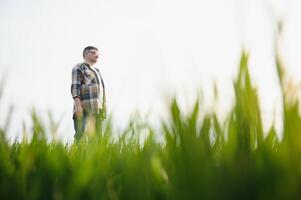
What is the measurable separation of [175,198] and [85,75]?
437cm

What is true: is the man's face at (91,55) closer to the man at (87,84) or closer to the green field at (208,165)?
the man at (87,84)

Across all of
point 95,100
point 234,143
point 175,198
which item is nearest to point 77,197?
point 175,198

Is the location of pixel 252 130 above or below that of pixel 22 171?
above

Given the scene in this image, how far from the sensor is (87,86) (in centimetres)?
505

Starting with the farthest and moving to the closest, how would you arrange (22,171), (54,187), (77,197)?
(22,171) → (54,187) → (77,197)

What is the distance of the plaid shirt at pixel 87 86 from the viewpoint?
4934 mm

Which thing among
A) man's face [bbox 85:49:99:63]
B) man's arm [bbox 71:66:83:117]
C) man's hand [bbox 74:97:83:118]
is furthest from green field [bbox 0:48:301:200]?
man's face [bbox 85:49:99:63]

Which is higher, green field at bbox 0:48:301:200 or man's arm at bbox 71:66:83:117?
man's arm at bbox 71:66:83:117

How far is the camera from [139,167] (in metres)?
0.83

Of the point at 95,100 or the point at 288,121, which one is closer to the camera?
the point at 288,121

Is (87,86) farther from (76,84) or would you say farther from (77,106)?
(77,106)

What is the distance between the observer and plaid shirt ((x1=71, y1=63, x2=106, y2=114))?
194 inches

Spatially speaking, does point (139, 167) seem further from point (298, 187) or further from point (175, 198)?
point (298, 187)

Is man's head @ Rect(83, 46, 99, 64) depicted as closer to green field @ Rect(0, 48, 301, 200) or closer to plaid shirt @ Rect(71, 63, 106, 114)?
plaid shirt @ Rect(71, 63, 106, 114)
